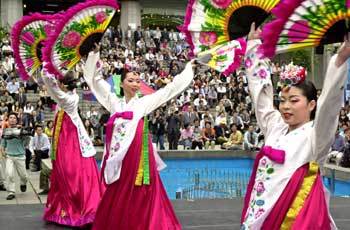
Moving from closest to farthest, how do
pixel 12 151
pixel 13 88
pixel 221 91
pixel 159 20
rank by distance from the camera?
1. pixel 12 151
2. pixel 13 88
3. pixel 221 91
4. pixel 159 20

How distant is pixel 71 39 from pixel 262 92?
9.01 ft

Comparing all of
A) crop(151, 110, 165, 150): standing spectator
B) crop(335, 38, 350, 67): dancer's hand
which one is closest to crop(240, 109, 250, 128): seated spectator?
crop(151, 110, 165, 150): standing spectator

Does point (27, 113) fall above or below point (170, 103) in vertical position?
below

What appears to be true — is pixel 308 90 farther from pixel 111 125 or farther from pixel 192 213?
pixel 192 213

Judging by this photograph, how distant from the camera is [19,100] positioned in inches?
650

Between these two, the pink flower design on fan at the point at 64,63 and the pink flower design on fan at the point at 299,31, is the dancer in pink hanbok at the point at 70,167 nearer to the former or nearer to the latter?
the pink flower design on fan at the point at 64,63

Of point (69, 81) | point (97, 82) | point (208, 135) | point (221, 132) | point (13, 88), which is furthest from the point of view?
point (13, 88)

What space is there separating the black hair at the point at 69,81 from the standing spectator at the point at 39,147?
17.3ft

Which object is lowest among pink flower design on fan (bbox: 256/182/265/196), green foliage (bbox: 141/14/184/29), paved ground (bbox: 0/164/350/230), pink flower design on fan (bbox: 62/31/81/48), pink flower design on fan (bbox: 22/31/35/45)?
paved ground (bbox: 0/164/350/230)

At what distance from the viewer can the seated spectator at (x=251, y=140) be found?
560 inches

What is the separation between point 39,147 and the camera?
37.3ft

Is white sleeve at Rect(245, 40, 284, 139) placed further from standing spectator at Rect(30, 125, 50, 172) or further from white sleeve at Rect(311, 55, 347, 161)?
standing spectator at Rect(30, 125, 50, 172)

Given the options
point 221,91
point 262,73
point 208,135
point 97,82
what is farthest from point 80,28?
point 221,91

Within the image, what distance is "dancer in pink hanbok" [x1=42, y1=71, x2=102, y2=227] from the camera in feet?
19.5
